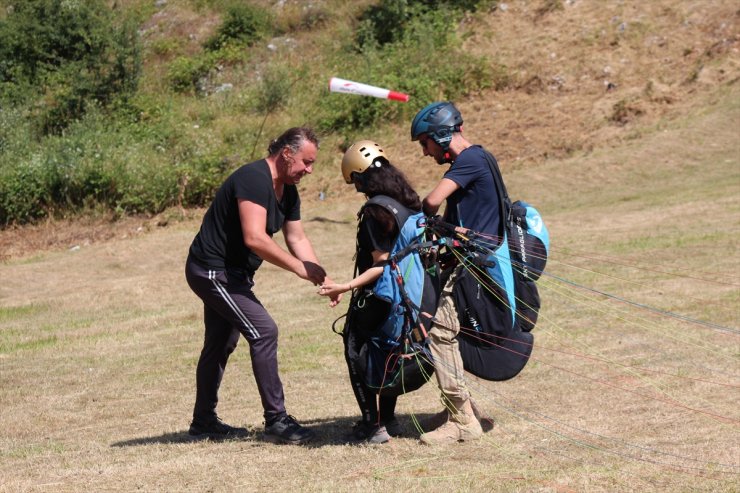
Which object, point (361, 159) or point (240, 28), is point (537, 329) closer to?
point (361, 159)

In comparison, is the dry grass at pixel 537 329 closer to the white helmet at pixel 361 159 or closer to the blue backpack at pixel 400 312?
the blue backpack at pixel 400 312

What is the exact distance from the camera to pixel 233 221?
19.4ft

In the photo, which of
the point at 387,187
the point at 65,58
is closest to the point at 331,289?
the point at 387,187

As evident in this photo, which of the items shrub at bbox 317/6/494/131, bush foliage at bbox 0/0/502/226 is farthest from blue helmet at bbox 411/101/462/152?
shrub at bbox 317/6/494/131

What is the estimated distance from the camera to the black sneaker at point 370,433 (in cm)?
596

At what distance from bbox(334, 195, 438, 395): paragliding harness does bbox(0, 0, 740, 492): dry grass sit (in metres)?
0.46

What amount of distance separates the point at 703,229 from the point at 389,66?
12564 millimetres

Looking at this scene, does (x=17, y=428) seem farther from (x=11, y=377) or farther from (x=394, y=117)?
(x=394, y=117)

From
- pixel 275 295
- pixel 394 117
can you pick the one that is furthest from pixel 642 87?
pixel 275 295

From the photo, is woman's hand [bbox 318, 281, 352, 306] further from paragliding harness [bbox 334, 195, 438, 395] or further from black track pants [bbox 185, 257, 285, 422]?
black track pants [bbox 185, 257, 285, 422]

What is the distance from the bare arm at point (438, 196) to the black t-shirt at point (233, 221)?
36.3 inches

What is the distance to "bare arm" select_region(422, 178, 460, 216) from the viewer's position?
566 centimetres

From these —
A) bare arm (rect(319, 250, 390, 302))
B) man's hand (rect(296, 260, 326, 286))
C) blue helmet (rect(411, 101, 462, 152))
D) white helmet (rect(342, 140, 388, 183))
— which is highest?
blue helmet (rect(411, 101, 462, 152))

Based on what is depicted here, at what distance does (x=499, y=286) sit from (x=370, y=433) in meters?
1.19
